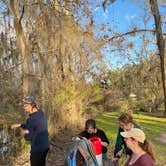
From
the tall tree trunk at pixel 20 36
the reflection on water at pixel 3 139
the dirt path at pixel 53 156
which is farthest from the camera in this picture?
the tall tree trunk at pixel 20 36

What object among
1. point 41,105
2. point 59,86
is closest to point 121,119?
point 41,105

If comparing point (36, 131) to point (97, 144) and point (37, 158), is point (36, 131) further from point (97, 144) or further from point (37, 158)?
point (97, 144)

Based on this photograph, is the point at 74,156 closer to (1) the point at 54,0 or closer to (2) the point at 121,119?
(2) the point at 121,119

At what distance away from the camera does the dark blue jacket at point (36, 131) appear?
504 centimetres

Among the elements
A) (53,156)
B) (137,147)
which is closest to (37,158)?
(137,147)

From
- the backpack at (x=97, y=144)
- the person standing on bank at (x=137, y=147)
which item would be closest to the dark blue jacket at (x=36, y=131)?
the backpack at (x=97, y=144)

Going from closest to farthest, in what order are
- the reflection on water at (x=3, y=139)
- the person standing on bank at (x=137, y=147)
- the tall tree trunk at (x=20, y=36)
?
the person standing on bank at (x=137, y=147) → the reflection on water at (x=3, y=139) → the tall tree trunk at (x=20, y=36)

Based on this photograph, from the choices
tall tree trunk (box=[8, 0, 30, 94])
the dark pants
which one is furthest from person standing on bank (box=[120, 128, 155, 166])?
tall tree trunk (box=[8, 0, 30, 94])

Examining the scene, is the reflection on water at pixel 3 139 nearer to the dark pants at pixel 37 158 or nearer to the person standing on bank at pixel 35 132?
the person standing on bank at pixel 35 132

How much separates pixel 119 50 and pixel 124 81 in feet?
69.0

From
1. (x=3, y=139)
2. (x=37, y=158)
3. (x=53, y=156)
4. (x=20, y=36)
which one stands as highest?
(x=20, y=36)

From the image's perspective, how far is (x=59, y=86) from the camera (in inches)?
460

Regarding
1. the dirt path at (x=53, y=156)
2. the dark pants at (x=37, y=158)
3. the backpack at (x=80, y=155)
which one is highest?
the backpack at (x=80, y=155)

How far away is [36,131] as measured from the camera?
5.05m
